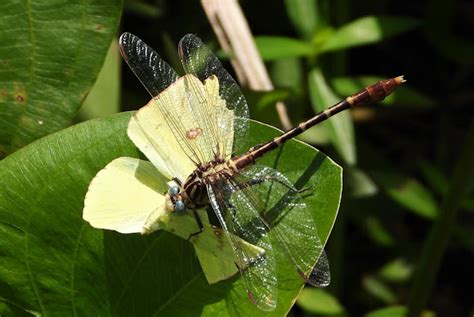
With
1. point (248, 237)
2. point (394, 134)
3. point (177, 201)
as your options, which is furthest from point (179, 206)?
point (394, 134)

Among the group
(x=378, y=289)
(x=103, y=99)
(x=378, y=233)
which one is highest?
(x=103, y=99)

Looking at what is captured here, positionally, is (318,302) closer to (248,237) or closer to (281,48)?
(281,48)

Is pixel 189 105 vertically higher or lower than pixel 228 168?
higher

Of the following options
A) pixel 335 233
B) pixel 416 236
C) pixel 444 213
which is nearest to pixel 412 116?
pixel 416 236

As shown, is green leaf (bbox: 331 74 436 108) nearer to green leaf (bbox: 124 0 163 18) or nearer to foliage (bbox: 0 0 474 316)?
foliage (bbox: 0 0 474 316)

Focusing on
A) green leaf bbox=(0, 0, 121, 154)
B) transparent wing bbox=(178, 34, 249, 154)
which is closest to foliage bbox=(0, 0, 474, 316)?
green leaf bbox=(0, 0, 121, 154)

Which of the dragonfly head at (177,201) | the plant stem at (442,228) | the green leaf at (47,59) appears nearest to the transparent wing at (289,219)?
the dragonfly head at (177,201)

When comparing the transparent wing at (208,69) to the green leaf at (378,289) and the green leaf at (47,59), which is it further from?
the green leaf at (378,289)

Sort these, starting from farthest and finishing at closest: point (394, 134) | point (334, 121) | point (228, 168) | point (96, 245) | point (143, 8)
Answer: point (394, 134) < point (143, 8) < point (334, 121) < point (228, 168) < point (96, 245)
